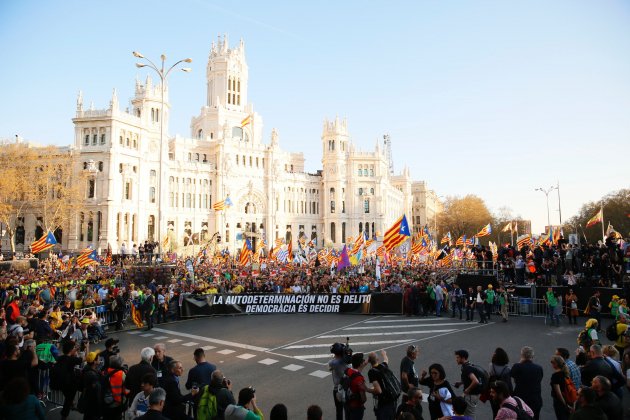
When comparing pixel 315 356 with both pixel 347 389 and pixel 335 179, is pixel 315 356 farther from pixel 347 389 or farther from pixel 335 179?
pixel 335 179

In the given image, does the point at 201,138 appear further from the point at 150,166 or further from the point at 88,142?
the point at 88,142

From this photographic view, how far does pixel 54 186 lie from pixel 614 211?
263ft

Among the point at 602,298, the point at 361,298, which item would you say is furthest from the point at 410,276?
the point at 602,298

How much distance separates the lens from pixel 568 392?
7.05 m

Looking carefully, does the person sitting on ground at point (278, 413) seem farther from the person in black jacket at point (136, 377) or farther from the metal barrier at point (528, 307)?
the metal barrier at point (528, 307)

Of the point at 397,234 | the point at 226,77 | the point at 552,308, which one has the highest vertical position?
the point at 226,77

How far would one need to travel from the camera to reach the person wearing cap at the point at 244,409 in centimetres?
536

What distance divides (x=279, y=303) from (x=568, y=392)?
17.3m

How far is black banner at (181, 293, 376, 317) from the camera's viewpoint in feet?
73.4

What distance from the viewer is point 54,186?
54.6 m

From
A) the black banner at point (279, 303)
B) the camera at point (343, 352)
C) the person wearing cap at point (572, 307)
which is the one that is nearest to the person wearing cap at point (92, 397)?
the camera at point (343, 352)

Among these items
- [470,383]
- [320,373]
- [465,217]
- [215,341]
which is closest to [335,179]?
[465,217]

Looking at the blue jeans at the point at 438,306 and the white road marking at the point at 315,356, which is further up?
the blue jeans at the point at 438,306

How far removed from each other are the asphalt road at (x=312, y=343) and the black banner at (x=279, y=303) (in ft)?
2.42
